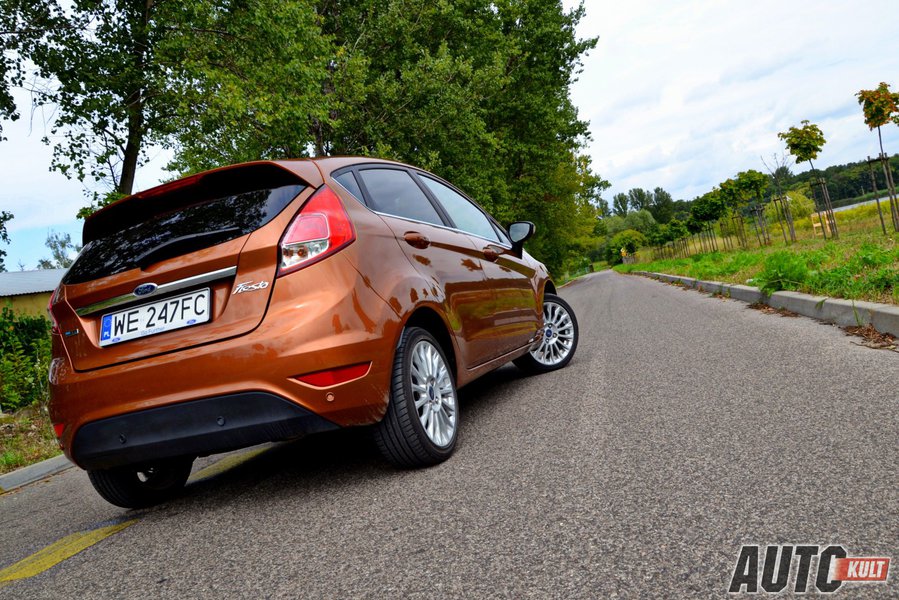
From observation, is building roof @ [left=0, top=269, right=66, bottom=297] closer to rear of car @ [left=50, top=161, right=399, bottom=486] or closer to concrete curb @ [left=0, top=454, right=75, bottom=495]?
concrete curb @ [left=0, top=454, right=75, bottom=495]

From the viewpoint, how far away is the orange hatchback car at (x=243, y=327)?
105 inches

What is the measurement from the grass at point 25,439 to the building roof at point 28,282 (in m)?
23.7

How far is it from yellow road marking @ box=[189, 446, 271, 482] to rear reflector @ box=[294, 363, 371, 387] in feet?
5.77

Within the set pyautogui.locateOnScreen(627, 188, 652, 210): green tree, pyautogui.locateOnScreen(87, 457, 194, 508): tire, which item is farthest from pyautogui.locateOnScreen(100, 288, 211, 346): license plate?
pyautogui.locateOnScreen(627, 188, 652, 210): green tree

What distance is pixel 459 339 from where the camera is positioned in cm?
369

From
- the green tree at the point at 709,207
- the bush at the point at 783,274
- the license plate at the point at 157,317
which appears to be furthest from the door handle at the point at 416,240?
the green tree at the point at 709,207

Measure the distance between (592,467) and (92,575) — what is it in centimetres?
204

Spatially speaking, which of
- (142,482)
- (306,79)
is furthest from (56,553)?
(306,79)

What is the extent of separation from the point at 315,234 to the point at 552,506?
1.51 meters

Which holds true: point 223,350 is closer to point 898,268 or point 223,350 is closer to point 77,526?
point 77,526

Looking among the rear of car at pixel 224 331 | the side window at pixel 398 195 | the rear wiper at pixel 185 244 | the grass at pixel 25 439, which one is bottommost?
the grass at pixel 25 439

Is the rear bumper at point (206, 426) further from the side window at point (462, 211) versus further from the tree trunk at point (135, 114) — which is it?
the tree trunk at point (135, 114)

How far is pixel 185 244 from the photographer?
9.39 ft

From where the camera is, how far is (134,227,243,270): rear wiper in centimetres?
284
